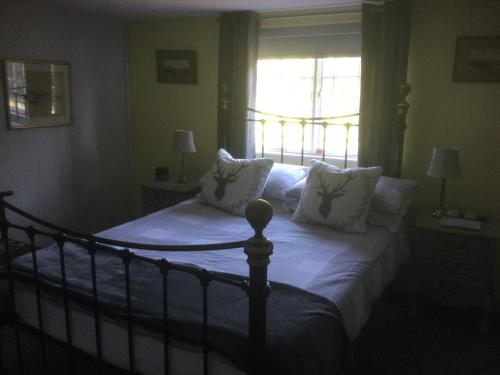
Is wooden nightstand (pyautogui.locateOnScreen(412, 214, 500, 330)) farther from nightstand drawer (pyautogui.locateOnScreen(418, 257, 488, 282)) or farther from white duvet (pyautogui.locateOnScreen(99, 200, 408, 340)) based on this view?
white duvet (pyautogui.locateOnScreen(99, 200, 408, 340))

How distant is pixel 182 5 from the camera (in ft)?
→ 11.5

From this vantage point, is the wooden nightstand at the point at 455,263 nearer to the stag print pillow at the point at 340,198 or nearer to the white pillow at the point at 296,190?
the stag print pillow at the point at 340,198

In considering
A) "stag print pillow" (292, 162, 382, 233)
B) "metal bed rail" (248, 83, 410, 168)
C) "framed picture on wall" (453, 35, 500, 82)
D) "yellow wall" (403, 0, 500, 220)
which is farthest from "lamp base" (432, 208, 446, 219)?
"framed picture on wall" (453, 35, 500, 82)

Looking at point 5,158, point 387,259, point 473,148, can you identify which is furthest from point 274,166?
point 5,158

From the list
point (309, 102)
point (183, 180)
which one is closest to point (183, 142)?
point (183, 180)

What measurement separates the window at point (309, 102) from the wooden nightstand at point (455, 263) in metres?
0.93

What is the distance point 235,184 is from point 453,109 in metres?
1.55

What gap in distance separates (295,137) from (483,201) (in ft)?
4.94

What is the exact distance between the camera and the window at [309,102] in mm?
3635

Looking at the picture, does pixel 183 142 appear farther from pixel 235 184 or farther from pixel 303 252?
pixel 303 252

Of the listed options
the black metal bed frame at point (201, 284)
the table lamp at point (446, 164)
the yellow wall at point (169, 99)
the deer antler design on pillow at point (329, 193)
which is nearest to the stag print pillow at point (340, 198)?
the deer antler design on pillow at point (329, 193)

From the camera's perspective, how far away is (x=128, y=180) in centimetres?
467

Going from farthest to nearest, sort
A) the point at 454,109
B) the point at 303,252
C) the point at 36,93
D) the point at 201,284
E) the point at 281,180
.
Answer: the point at 36,93 < the point at 281,180 < the point at 454,109 < the point at 303,252 < the point at 201,284

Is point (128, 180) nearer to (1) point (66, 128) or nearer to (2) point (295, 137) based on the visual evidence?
(1) point (66, 128)
